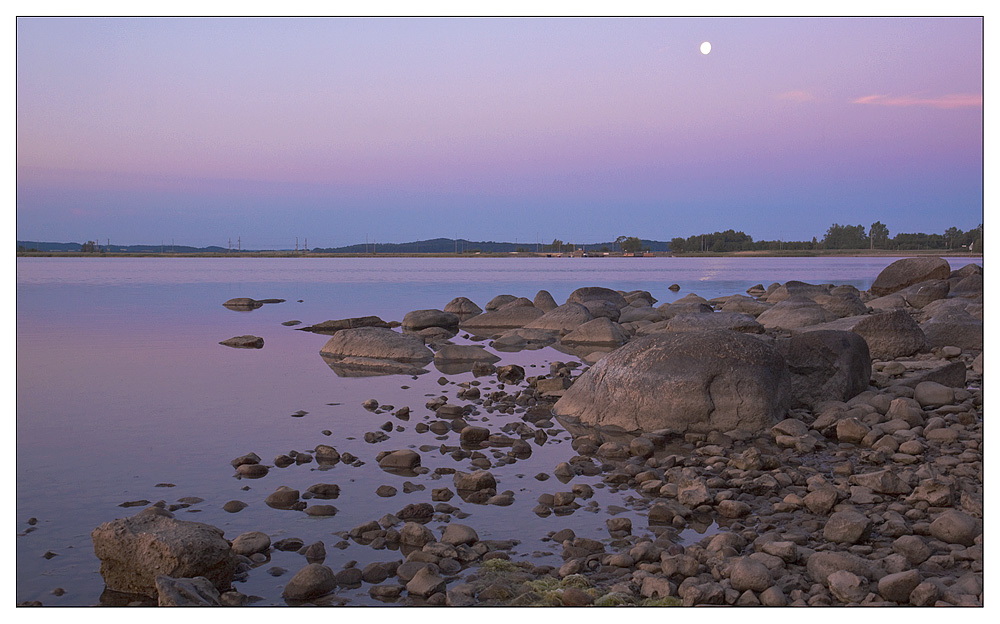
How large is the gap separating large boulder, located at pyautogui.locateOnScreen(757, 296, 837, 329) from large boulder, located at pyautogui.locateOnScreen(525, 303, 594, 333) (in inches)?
191

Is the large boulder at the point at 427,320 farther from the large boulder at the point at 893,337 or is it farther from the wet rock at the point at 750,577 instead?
the wet rock at the point at 750,577

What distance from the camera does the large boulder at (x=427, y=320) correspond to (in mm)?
24844

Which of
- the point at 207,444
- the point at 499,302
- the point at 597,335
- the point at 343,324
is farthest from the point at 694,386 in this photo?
the point at 499,302

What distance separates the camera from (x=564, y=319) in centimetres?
2195

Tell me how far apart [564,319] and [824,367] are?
1139 cm

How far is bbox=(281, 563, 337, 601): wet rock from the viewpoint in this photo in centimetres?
541

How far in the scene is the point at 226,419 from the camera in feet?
37.3

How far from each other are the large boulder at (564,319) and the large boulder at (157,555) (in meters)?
16.3

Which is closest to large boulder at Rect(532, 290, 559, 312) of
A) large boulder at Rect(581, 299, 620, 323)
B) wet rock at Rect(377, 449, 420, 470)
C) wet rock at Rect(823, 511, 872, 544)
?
large boulder at Rect(581, 299, 620, 323)

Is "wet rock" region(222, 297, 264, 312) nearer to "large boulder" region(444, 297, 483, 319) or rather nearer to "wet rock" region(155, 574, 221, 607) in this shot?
"large boulder" region(444, 297, 483, 319)

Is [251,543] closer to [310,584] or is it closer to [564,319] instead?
[310,584]
